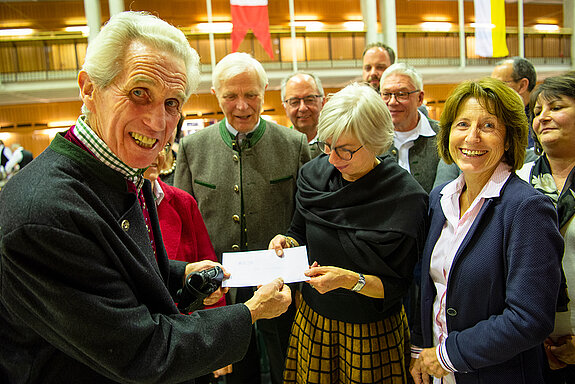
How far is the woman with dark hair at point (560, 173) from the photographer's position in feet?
5.19

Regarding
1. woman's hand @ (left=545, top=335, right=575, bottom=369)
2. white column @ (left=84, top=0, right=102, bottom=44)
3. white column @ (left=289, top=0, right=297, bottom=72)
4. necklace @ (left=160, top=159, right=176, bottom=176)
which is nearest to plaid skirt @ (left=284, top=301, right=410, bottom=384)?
woman's hand @ (left=545, top=335, right=575, bottom=369)

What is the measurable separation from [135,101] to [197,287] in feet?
2.26

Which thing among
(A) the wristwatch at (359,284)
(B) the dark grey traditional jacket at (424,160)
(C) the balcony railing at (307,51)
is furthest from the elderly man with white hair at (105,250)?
(C) the balcony railing at (307,51)

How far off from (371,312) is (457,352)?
1.36ft

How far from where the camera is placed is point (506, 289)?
133 cm

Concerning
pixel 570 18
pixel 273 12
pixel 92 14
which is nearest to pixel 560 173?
pixel 92 14

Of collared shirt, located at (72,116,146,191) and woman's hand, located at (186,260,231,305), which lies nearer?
collared shirt, located at (72,116,146,191)

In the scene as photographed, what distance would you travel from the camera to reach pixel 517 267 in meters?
1.29

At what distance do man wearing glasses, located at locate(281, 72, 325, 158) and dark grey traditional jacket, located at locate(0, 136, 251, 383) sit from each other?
211 cm

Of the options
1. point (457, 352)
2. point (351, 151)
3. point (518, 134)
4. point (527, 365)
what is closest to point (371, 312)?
point (457, 352)

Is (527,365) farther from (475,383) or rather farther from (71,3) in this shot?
(71,3)

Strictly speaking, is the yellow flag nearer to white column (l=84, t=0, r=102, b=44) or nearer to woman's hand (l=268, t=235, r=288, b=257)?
white column (l=84, t=0, r=102, b=44)

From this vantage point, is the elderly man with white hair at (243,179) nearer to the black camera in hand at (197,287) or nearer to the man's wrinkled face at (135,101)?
the black camera in hand at (197,287)

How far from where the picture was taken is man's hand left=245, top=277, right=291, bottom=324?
1.21 meters
